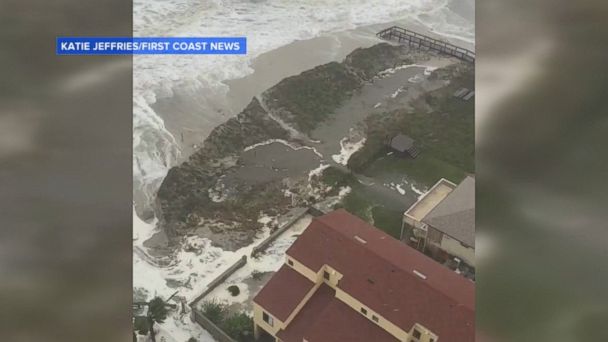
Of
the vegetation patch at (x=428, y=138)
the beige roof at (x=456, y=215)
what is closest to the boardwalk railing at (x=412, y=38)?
the vegetation patch at (x=428, y=138)

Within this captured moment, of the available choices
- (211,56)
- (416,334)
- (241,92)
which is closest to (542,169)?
(416,334)

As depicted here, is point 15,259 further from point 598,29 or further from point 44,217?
point 598,29

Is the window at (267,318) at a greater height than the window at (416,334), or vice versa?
the window at (416,334)

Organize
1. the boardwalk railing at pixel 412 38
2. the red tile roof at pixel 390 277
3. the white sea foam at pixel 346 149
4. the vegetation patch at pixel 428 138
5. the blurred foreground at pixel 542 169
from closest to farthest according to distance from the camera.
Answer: the blurred foreground at pixel 542 169, the red tile roof at pixel 390 277, the vegetation patch at pixel 428 138, the white sea foam at pixel 346 149, the boardwalk railing at pixel 412 38

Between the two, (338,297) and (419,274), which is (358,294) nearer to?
(338,297)

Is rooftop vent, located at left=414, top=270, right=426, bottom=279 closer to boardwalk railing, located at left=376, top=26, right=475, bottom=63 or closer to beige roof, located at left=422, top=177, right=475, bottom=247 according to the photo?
beige roof, located at left=422, top=177, right=475, bottom=247

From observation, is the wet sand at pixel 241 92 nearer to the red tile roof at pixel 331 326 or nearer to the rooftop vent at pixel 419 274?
the red tile roof at pixel 331 326

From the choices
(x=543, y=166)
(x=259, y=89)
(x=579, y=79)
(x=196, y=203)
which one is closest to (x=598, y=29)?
(x=579, y=79)
